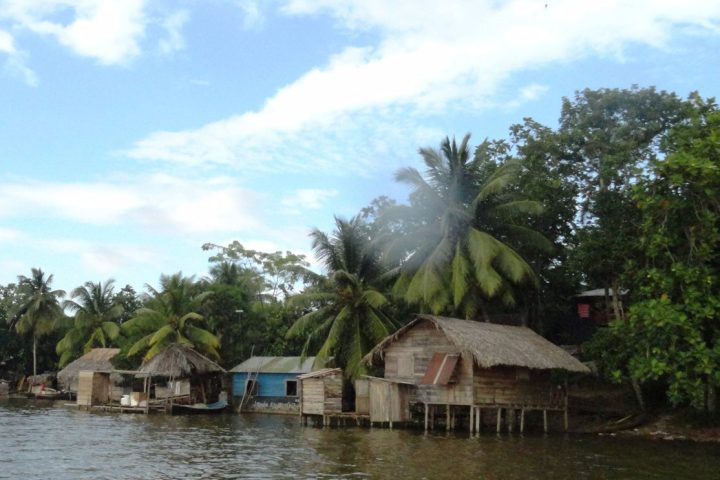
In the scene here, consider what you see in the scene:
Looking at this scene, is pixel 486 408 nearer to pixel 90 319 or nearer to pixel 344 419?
pixel 344 419

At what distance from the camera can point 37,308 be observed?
51000 millimetres

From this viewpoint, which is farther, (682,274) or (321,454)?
(682,274)

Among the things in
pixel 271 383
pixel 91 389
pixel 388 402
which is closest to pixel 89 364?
pixel 91 389

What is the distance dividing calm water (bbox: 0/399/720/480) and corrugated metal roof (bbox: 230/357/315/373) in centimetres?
1002

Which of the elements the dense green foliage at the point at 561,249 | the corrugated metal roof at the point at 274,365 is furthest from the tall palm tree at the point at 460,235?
the corrugated metal roof at the point at 274,365

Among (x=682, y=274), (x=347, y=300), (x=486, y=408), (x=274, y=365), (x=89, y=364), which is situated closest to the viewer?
(x=682, y=274)

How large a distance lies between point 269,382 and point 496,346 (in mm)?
A: 16766

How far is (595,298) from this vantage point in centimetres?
3606

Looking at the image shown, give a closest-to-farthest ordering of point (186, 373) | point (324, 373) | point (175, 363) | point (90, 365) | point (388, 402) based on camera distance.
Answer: point (388, 402)
point (324, 373)
point (175, 363)
point (186, 373)
point (90, 365)

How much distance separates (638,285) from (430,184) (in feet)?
30.0

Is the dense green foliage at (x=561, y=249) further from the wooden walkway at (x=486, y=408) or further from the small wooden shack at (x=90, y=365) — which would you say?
the small wooden shack at (x=90, y=365)

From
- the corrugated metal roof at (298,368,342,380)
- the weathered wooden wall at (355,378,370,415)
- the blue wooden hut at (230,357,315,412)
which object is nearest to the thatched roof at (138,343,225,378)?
the blue wooden hut at (230,357,315,412)

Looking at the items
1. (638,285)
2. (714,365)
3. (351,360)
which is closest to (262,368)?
(351,360)

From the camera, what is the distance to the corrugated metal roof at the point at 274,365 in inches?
1448
